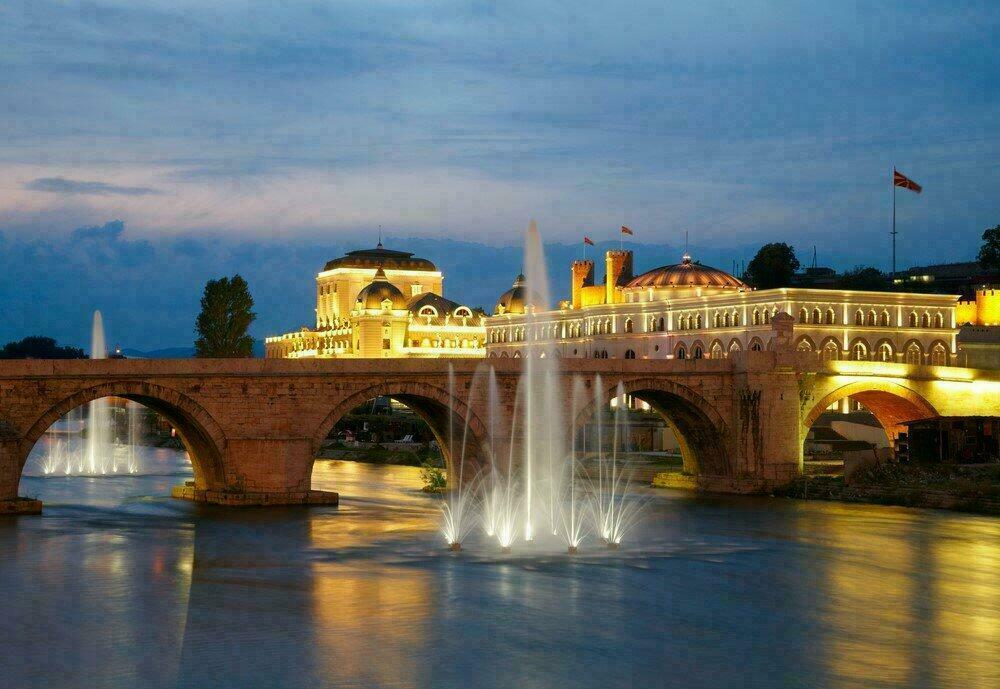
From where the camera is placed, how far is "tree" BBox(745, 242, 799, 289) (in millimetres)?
122688

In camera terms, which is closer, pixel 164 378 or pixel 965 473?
pixel 164 378

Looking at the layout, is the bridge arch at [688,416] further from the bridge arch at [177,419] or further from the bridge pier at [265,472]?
the bridge arch at [177,419]

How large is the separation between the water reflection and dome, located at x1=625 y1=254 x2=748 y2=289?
55439mm

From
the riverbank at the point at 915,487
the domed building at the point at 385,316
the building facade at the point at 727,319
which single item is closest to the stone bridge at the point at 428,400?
the riverbank at the point at 915,487

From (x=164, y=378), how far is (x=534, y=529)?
1251cm

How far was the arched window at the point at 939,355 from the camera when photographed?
8723 centimetres

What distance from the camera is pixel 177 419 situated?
46.5 meters

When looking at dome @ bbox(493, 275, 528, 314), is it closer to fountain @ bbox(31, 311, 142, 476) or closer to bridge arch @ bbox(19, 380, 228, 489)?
fountain @ bbox(31, 311, 142, 476)

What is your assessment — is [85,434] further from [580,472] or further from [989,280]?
[989,280]

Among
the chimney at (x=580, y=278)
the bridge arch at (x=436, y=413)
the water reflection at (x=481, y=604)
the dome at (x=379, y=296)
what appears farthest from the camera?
the dome at (x=379, y=296)

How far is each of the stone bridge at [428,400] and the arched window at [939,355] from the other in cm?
2685

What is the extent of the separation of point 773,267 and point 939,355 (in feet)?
117

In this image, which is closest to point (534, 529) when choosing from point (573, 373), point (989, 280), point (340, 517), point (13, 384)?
point (340, 517)

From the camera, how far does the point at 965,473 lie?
50.7m
